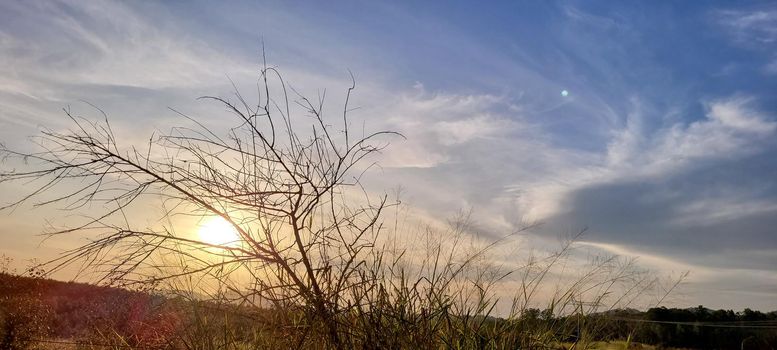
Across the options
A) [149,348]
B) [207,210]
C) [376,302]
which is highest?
[207,210]

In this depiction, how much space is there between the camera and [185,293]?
17.0 feet

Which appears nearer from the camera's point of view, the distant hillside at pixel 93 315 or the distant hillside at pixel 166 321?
the distant hillside at pixel 166 321

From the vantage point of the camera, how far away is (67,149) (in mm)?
3895

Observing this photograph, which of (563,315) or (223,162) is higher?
(223,162)

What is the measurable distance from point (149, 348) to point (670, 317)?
17693mm

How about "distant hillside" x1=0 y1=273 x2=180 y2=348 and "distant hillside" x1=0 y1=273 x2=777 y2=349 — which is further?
"distant hillside" x1=0 y1=273 x2=180 y2=348

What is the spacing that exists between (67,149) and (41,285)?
1063 centimetres

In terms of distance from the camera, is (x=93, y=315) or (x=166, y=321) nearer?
(x=166, y=321)

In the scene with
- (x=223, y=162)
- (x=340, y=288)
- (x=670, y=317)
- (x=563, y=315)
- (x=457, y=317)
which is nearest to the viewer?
(x=340, y=288)

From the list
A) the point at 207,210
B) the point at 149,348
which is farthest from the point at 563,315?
the point at 149,348

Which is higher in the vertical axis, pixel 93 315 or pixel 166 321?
pixel 93 315

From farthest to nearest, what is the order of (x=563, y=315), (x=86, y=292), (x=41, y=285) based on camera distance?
1. (x=86, y=292)
2. (x=41, y=285)
3. (x=563, y=315)

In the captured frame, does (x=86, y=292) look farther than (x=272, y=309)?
Yes

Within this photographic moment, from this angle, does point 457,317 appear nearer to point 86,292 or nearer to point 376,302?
point 376,302
